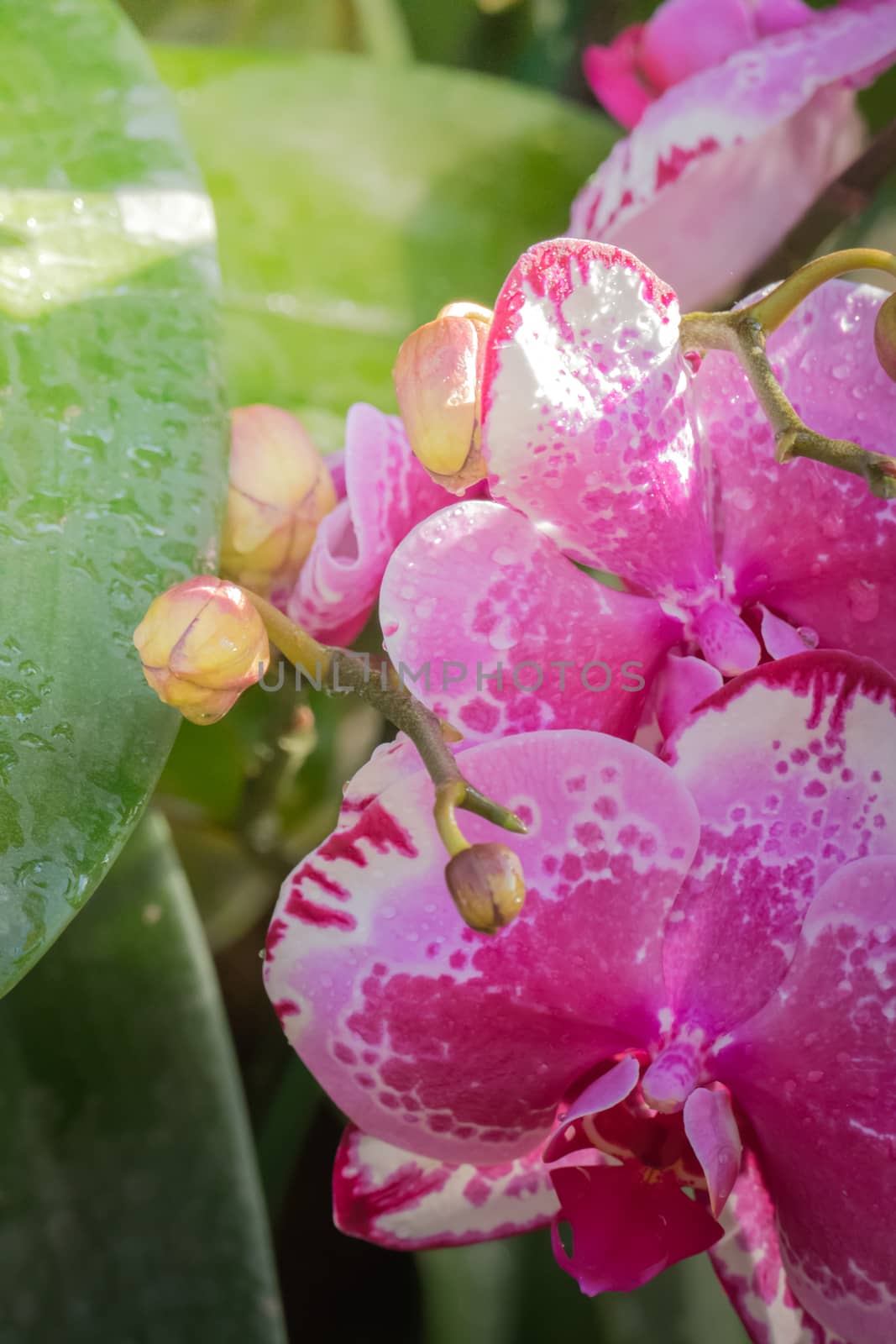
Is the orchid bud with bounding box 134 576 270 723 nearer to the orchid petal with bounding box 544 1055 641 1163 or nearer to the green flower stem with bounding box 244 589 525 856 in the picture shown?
the green flower stem with bounding box 244 589 525 856

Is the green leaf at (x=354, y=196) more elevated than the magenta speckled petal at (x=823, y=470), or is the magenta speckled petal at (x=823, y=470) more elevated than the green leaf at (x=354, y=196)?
the magenta speckled petal at (x=823, y=470)

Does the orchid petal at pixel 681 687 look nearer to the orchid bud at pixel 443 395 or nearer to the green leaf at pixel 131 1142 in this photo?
the orchid bud at pixel 443 395

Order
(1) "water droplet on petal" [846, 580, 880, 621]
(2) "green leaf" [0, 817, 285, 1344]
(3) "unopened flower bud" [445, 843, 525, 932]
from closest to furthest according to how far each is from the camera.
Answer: (3) "unopened flower bud" [445, 843, 525, 932], (1) "water droplet on petal" [846, 580, 880, 621], (2) "green leaf" [0, 817, 285, 1344]

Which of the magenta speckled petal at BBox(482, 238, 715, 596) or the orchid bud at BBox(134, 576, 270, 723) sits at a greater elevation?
the magenta speckled petal at BBox(482, 238, 715, 596)

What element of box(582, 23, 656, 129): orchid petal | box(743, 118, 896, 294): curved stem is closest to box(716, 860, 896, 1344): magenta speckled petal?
box(743, 118, 896, 294): curved stem

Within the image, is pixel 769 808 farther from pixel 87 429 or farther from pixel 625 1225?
pixel 87 429

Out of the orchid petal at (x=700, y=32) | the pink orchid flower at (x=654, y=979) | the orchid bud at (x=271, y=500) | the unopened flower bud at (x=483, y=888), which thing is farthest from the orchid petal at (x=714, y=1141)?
the orchid petal at (x=700, y=32)
